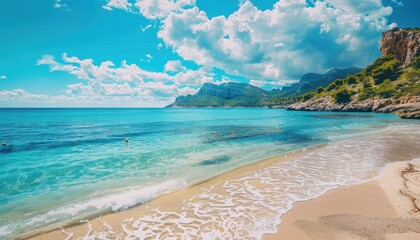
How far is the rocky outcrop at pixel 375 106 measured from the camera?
63.2 metres

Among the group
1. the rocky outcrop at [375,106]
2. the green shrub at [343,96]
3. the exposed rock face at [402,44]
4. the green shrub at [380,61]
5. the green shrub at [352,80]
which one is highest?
the exposed rock face at [402,44]

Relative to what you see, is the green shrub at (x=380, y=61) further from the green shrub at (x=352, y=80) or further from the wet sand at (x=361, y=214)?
the wet sand at (x=361, y=214)

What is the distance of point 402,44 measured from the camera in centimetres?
12350

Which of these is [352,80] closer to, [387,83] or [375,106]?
[387,83]

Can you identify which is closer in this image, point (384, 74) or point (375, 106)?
point (375, 106)

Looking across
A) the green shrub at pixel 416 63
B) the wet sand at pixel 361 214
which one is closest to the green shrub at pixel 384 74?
the green shrub at pixel 416 63

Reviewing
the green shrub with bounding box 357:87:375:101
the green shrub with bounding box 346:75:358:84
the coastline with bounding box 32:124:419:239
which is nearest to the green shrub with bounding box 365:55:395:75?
the green shrub with bounding box 346:75:358:84

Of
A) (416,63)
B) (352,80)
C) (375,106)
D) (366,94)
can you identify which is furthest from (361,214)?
(352,80)

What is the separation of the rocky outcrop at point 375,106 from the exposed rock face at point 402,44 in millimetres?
42419

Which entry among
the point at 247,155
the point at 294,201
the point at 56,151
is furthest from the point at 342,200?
the point at 56,151

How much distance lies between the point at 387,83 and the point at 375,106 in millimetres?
22095

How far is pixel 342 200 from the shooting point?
10555mm

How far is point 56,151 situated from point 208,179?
909 inches

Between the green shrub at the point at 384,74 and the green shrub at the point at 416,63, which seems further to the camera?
the green shrub at the point at 384,74
